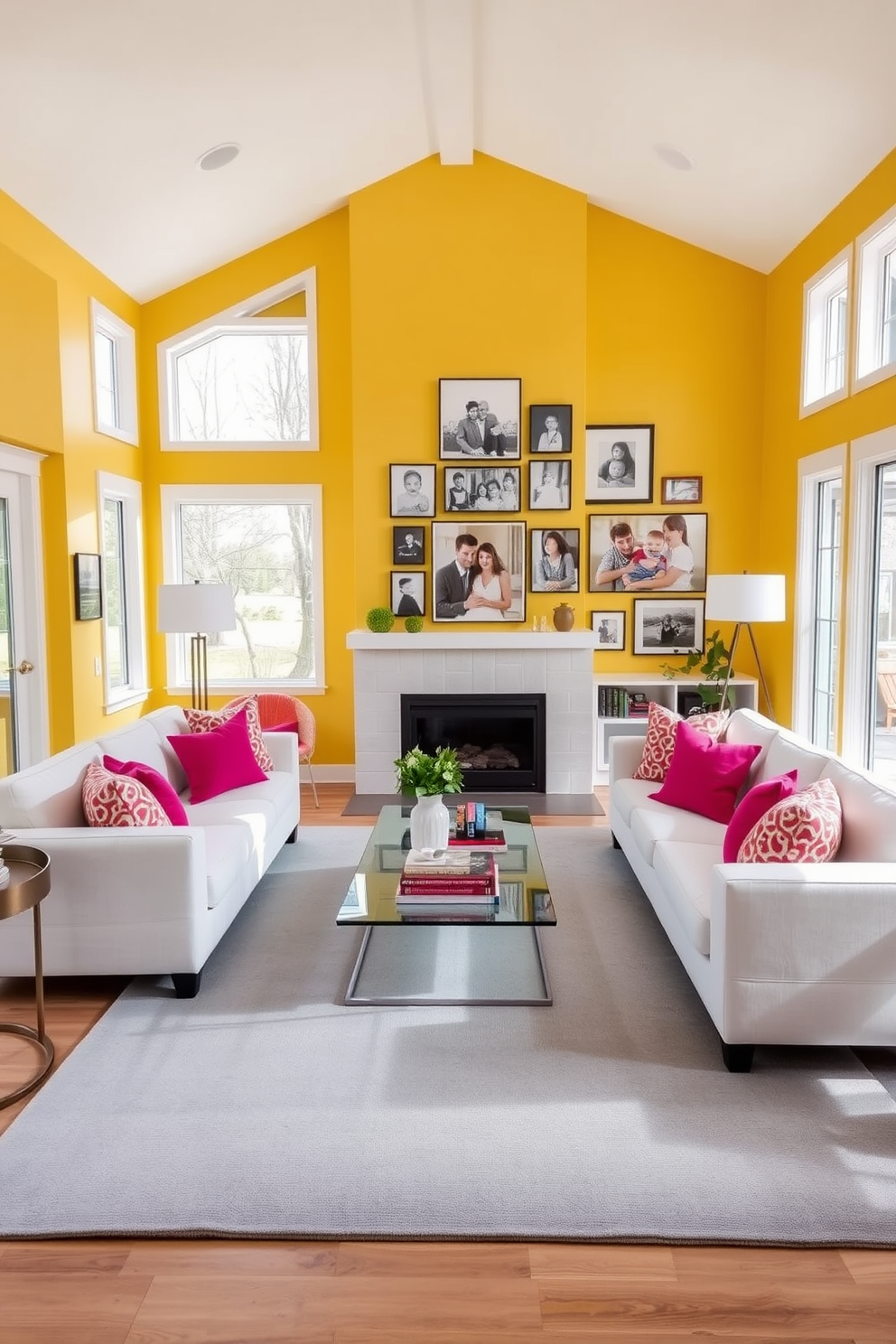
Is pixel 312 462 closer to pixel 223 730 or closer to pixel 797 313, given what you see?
pixel 223 730

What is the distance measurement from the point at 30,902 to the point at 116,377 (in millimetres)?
4960

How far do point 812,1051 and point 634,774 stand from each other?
86.0 inches

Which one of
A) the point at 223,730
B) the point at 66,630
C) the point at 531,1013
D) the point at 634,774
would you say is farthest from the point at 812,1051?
the point at 66,630

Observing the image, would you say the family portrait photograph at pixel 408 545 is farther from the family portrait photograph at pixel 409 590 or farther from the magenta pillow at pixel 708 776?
the magenta pillow at pixel 708 776

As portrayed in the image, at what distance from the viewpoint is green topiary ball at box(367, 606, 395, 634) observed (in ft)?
22.6

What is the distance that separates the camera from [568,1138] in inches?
107

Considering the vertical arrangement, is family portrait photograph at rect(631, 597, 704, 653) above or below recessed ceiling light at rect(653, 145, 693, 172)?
below

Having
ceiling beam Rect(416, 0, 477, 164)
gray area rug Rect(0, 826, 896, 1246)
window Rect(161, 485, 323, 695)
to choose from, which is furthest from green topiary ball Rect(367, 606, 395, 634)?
gray area rug Rect(0, 826, 896, 1246)

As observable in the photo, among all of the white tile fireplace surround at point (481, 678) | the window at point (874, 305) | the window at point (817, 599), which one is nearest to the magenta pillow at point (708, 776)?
the window at point (817, 599)

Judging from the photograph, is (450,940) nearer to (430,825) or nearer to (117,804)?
(430,825)

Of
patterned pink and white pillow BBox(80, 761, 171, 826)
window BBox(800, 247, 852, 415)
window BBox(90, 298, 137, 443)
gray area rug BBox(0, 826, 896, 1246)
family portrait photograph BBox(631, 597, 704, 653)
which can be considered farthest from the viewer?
family portrait photograph BBox(631, 597, 704, 653)

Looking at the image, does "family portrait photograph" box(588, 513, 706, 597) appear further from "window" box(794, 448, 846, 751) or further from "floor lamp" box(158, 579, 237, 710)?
"floor lamp" box(158, 579, 237, 710)

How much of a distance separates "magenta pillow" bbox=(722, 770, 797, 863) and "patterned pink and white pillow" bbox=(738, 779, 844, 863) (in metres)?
0.15

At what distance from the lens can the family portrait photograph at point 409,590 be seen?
7031 millimetres
